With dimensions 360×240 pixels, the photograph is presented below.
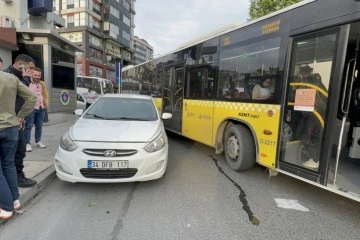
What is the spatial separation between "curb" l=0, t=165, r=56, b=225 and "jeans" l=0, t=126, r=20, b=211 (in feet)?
0.87

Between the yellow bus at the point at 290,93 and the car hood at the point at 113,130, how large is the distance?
172 cm

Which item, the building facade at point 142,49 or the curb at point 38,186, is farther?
the building facade at point 142,49

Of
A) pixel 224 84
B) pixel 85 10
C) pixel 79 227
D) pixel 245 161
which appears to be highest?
pixel 85 10

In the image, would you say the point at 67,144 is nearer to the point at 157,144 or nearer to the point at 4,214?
the point at 4,214

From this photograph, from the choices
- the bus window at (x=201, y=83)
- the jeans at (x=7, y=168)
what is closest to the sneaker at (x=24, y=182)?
the jeans at (x=7, y=168)

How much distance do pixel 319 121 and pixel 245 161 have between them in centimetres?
170

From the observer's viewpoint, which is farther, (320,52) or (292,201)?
(292,201)

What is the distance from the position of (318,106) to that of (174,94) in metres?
5.15

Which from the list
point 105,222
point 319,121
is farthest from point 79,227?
point 319,121

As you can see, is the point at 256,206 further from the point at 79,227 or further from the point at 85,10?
the point at 85,10

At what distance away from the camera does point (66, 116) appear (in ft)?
39.5

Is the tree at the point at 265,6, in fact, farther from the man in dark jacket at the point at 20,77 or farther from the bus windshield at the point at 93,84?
the man in dark jacket at the point at 20,77

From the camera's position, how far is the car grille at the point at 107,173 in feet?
12.5

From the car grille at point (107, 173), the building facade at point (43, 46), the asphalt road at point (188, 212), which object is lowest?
the asphalt road at point (188, 212)
